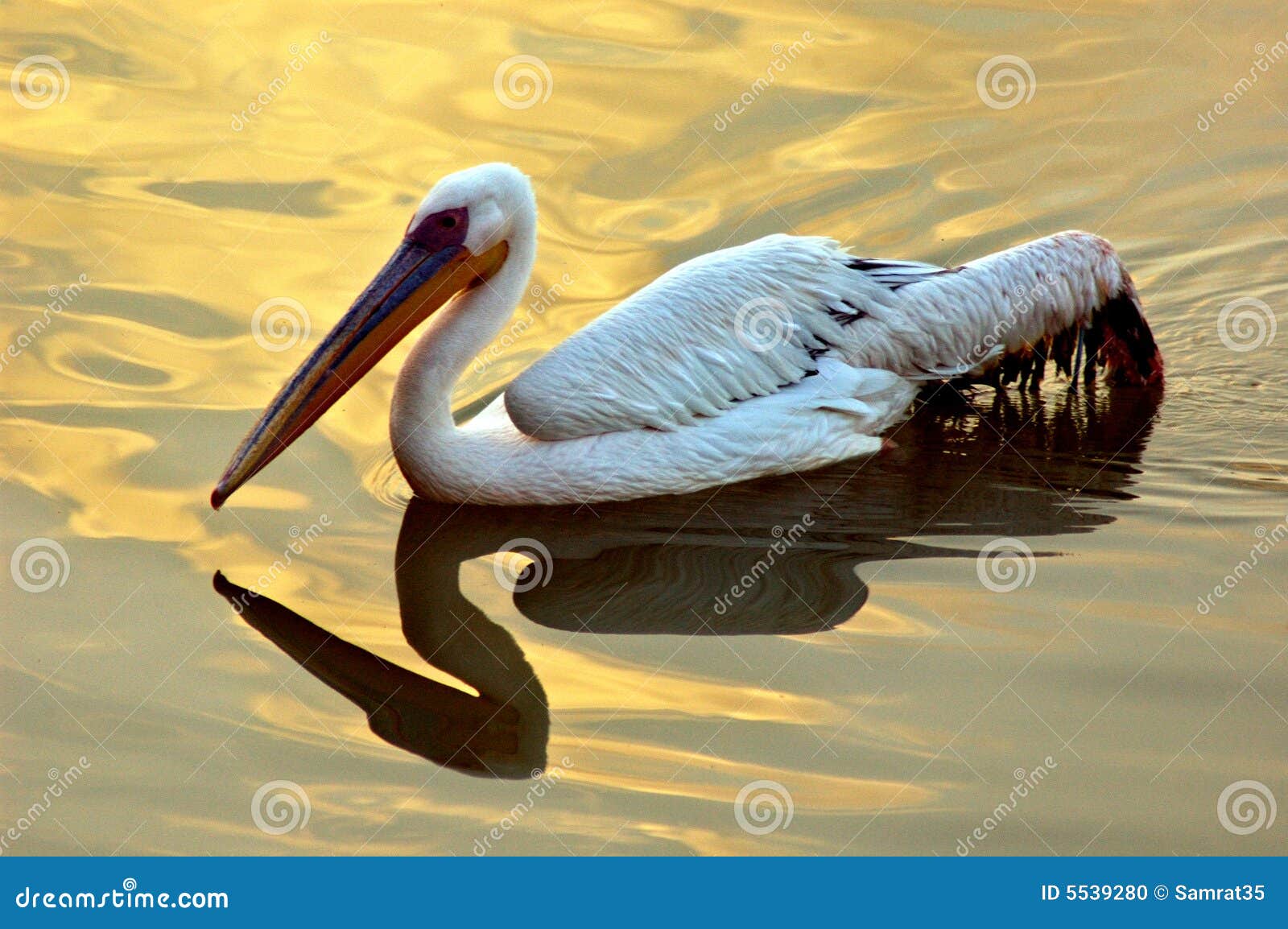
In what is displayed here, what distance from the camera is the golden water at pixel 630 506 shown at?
14.8 feet

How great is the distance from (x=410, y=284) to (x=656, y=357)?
3.20ft

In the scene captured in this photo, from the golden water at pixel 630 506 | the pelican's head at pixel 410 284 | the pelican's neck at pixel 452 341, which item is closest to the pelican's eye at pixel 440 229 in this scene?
the pelican's head at pixel 410 284

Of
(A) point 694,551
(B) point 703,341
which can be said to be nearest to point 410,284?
(B) point 703,341

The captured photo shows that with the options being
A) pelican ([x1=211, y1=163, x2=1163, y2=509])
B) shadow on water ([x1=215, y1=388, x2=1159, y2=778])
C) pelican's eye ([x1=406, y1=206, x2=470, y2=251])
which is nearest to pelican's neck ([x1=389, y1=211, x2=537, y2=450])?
pelican ([x1=211, y1=163, x2=1163, y2=509])

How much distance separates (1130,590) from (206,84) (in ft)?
21.7

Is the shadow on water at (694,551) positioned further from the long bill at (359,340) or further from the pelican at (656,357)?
the long bill at (359,340)

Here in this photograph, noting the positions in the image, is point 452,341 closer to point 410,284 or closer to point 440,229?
point 410,284

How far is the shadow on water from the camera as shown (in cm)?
495

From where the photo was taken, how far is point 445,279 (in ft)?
19.4

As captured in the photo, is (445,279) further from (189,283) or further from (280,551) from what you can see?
(189,283)

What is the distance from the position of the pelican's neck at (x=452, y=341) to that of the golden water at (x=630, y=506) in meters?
0.39

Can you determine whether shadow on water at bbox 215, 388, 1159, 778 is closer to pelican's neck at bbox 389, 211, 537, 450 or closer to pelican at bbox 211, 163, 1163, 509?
pelican at bbox 211, 163, 1163, 509

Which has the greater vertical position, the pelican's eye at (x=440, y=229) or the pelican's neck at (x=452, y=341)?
the pelican's eye at (x=440, y=229)

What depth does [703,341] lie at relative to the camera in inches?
238
